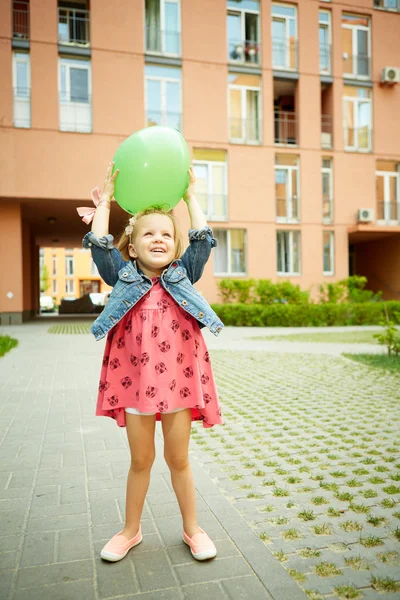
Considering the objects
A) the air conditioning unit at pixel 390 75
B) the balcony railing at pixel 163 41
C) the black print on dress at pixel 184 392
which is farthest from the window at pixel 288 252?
the black print on dress at pixel 184 392

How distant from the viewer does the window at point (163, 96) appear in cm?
1875

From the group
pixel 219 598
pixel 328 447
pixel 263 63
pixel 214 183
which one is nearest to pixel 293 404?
pixel 328 447

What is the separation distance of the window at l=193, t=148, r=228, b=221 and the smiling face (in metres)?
17.4

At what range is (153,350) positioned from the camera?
2256 millimetres

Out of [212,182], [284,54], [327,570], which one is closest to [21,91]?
[212,182]

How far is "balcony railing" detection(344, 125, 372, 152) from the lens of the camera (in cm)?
2152

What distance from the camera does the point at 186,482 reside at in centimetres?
239

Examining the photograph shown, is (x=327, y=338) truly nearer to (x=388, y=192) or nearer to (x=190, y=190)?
(x=190, y=190)

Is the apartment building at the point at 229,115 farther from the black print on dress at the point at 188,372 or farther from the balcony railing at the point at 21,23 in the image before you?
the black print on dress at the point at 188,372

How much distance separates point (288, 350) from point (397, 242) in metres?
15.8

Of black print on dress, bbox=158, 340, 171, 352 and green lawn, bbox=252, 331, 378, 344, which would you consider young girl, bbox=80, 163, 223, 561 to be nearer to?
black print on dress, bbox=158, 340, 171, 352

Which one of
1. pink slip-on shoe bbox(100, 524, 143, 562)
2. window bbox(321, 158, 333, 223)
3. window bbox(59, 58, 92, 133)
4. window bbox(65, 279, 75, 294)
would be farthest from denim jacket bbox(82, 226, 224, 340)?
window bbox(65, 279, 75, 294)

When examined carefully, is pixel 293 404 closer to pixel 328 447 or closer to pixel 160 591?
pixel 328 447

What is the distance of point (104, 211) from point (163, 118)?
17879 mm
